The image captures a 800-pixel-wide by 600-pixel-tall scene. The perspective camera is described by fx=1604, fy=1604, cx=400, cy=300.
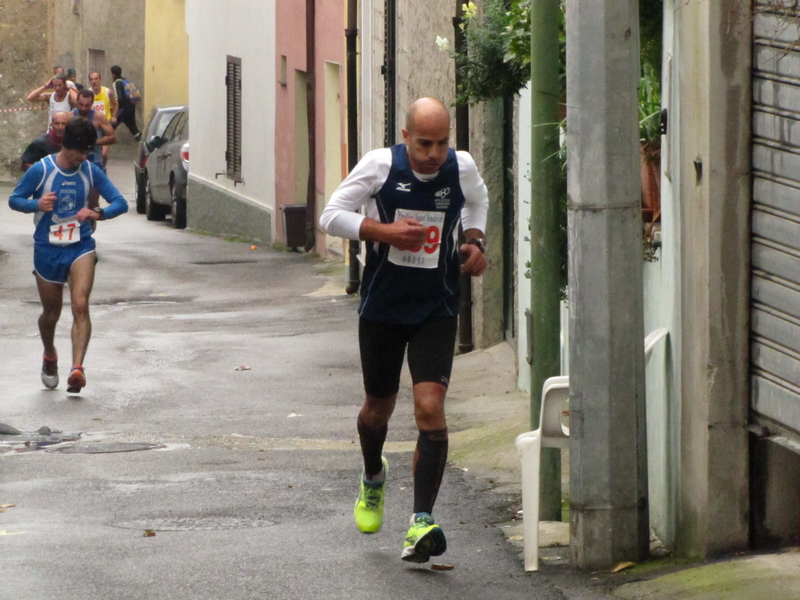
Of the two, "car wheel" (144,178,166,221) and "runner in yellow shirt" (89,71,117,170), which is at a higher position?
"runner in yellow shirt" (89,71,117,170)

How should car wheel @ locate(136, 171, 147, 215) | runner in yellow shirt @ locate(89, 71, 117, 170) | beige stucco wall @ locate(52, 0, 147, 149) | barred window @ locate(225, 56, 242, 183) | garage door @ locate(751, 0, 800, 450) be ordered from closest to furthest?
garage door @ locate(751, 0, 800, 450) → barred window @ locate(225, 56, 242, 183) → runner in yellow shirt @ locate(89, 71, 117, 170) → car wheel @ locate(136, 171, 147, 215) → beige stucco wall @ locate(52, 0, 147, 149)

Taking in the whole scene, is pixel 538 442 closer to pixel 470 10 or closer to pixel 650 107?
pixel 650 107

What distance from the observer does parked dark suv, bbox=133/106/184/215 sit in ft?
93.5

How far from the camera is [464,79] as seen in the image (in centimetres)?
956

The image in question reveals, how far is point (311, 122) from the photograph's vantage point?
2095cm

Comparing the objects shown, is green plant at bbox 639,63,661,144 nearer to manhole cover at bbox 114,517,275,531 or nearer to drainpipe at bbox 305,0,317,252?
manhole cover at bbox 114,517,275,531

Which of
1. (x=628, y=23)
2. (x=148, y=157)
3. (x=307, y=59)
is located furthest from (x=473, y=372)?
(x=148, y=157)

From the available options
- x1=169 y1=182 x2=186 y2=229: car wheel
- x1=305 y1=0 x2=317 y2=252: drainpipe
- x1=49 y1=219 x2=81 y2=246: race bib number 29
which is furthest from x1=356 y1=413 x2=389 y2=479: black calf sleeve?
x1=169 y1=182 x2=186 y2=229: car wheel

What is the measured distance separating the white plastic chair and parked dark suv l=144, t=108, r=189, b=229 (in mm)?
21286

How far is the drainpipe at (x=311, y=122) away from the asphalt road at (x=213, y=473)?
4797 millimetres

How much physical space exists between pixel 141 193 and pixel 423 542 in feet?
77.9

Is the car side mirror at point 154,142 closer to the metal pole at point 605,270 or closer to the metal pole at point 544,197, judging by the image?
the metal pole at point 544,197

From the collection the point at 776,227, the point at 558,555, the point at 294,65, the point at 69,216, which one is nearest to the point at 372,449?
the point at 558,555

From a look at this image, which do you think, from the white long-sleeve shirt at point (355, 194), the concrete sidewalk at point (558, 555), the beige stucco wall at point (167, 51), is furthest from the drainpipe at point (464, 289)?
the beige stucco wall at point (167, 51)
